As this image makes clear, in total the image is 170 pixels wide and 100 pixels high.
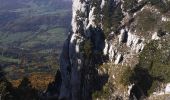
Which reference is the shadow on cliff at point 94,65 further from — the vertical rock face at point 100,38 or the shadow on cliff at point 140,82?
the shadow on cliff at point 140,82

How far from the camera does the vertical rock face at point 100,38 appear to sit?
126 metres

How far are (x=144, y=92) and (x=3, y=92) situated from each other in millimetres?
39359

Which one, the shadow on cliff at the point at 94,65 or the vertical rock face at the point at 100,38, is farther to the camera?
the shadow on cliff at the point at 94,65

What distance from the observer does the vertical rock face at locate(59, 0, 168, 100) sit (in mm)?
125688

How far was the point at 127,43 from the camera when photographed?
127688 mm

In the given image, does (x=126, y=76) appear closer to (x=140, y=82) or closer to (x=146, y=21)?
(x=140, y=82)

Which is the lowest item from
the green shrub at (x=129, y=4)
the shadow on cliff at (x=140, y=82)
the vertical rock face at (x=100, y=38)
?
the shadow on cliff at (x=140, y=82)

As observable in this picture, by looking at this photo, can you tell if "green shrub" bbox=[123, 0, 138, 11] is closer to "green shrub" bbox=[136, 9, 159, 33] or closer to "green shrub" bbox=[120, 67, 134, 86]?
"green shrub" bbox=[136, 9, 159, 33]

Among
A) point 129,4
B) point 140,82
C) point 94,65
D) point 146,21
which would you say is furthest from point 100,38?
point 140,82

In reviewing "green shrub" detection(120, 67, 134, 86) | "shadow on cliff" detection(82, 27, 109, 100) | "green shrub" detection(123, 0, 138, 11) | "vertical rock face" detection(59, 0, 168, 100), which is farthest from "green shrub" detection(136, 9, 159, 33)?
"shadow on cliff" detection(82, 27, 109, 100)

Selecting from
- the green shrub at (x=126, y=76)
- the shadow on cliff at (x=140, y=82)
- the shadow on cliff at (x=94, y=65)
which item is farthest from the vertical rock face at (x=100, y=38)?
the shadow on cliff at (x=140, y=82)

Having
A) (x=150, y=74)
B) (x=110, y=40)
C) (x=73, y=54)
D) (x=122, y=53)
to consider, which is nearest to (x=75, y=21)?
(x=73, y=54)

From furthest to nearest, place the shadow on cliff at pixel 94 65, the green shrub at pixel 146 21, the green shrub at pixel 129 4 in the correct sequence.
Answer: the shadow on cliff at pixel 94 65, the green shrub at pixel 129 4, the green shrub at pixel 146 21

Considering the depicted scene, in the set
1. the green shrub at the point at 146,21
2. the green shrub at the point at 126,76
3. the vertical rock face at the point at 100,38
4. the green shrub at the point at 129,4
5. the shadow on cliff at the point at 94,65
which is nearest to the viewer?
the green shrub at the point at 126,76
